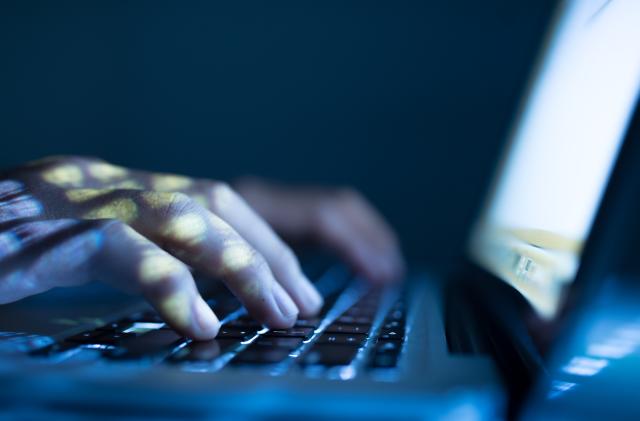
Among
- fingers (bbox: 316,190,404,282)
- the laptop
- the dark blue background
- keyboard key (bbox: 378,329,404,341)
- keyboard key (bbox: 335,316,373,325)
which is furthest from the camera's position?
the dark blue background

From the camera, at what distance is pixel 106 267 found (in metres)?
0.57

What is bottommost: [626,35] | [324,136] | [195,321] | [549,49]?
[195,321]

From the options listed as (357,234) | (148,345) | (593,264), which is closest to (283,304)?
(148,345)

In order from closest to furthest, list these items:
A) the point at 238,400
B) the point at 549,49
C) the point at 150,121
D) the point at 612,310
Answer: the point at 238,400 → the point at 612,310 → the point at 549,49 → the point at 150,121

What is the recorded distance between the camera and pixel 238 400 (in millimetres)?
350

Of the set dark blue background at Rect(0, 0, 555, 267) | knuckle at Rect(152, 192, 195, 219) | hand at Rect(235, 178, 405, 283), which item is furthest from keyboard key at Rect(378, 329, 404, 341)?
dark blue background at Rect(0, 0, 555, 267)

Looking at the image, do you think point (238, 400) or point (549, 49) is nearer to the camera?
point (238, 400)

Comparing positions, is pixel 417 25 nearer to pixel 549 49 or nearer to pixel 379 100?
pixel 379 100

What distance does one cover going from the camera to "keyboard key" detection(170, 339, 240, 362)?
1.57 ft

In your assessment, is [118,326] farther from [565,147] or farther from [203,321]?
[565,147]

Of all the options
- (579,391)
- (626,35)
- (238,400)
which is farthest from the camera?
(626,35)

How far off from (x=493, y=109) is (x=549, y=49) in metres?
0.83

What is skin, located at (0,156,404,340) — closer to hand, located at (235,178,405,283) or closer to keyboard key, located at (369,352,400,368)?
keyboard key, located at (369,352,400,368)

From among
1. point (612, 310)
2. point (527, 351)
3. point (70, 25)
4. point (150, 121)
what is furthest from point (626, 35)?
point (70, 25)
